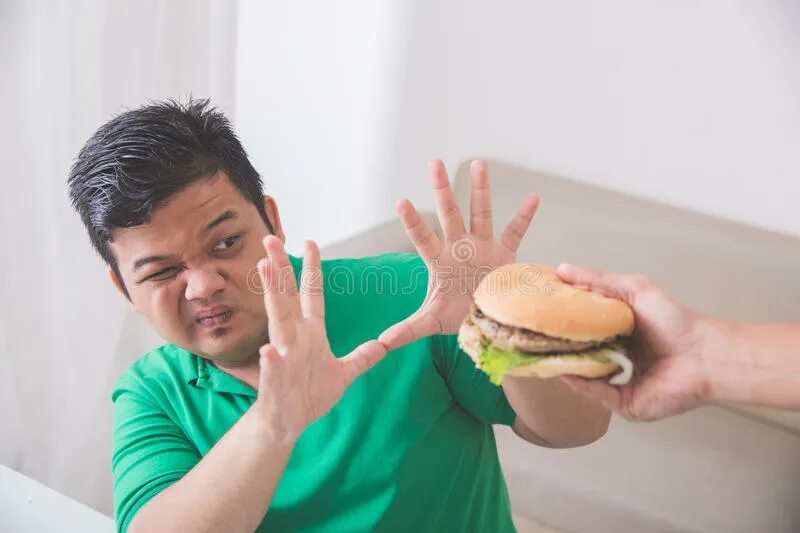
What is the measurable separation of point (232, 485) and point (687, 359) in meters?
0.65

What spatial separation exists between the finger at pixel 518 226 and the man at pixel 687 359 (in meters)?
0.11

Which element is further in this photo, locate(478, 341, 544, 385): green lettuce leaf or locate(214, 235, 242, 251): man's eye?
locate(214, 235, 242, 251): man's eye

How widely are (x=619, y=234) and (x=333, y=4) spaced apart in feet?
4.41

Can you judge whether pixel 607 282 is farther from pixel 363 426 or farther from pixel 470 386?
pixel 363 426

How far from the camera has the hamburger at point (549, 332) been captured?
39.3 inches

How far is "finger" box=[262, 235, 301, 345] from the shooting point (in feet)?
3.17

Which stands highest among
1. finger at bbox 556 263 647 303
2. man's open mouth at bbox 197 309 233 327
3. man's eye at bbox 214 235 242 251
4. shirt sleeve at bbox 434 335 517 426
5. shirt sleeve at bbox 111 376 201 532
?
finger at bbox 556 263 647 303

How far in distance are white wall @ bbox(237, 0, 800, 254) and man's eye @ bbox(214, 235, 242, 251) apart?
1475mm

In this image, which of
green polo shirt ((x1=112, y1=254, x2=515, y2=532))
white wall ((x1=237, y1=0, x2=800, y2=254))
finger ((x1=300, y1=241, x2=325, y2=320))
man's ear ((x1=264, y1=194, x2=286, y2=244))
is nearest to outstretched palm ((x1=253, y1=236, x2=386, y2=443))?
finger ((x1=300, y1=241, x2=325, y2=320))

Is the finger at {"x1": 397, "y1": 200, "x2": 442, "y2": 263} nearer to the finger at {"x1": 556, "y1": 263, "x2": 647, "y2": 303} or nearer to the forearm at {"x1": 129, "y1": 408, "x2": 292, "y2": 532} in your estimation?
the finger at {"x1": 556, "y1": 263, "x2": 647, "y2": 303}

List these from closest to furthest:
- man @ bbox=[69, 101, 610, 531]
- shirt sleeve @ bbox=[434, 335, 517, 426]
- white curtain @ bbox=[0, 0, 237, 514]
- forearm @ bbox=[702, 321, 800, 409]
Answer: forearm @ bbox=[702, 321, 800, 409]
man @ bbox=[69, 101, 610, 531]
shirt sleeve @ bbox=[434, 335, 517, 426]
white curtain @ bbox=[0, 0, 237, 514]

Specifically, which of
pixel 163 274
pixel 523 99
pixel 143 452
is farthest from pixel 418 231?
pixel 523 99

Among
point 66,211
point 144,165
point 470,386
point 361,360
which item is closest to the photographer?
point 361,360

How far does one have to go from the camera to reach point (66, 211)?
6.55 feet
